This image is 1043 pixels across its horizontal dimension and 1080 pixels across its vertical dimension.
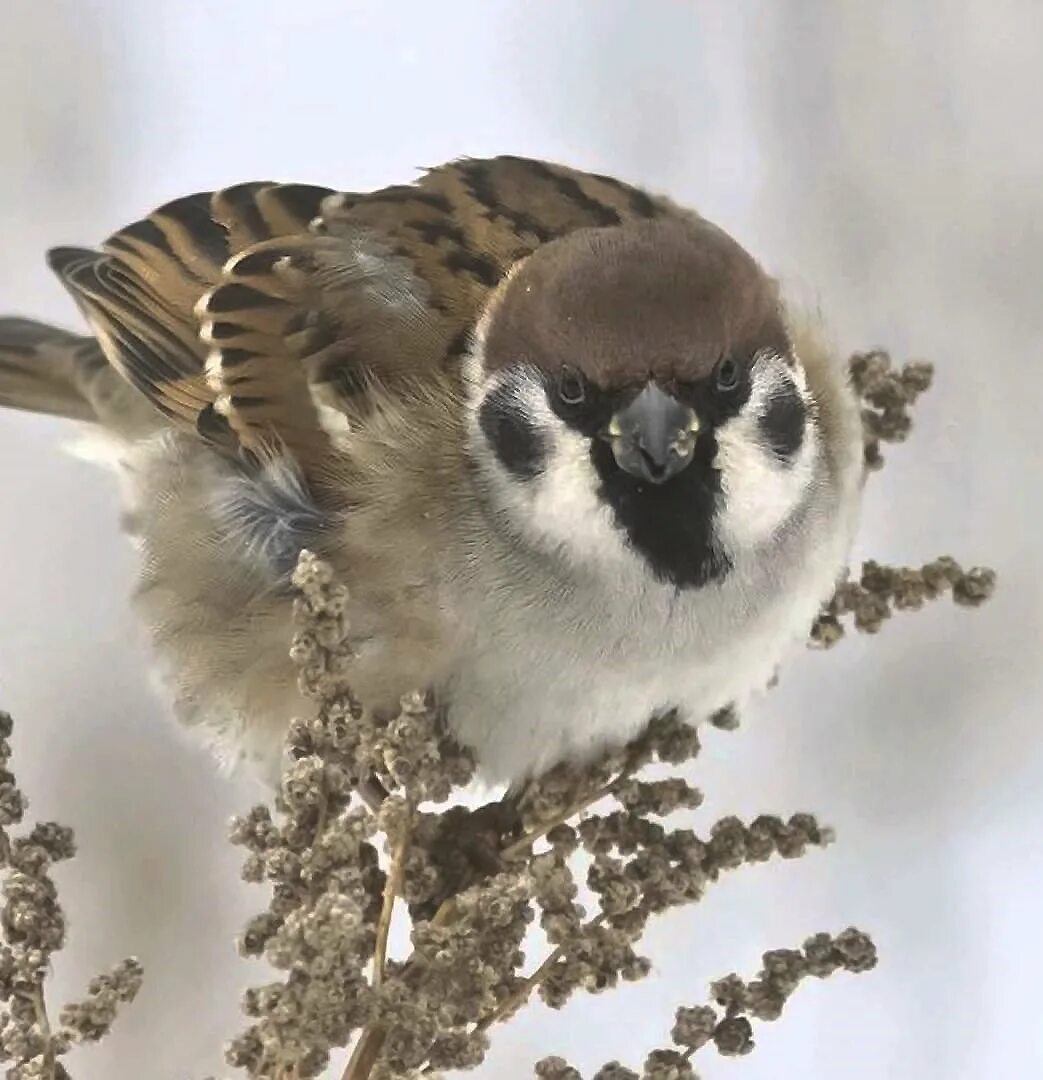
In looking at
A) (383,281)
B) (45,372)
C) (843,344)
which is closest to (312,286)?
(383,281)

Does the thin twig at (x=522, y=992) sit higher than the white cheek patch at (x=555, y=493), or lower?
lower

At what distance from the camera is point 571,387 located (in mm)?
847

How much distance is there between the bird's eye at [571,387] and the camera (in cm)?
84

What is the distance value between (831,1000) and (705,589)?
782 millimetres

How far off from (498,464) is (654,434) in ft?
0.49

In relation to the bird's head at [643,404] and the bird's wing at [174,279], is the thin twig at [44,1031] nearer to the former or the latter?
the bird's head at [643,404]

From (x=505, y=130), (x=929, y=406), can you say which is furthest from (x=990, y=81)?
(x=505, y=130)

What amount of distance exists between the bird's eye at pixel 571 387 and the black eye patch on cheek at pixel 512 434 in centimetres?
3

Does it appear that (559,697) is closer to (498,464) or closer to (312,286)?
(498,464)

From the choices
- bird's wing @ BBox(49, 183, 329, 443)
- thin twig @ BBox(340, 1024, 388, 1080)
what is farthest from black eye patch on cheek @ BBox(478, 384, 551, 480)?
thin twig @ BBox(340, 1024, 388, 1080)

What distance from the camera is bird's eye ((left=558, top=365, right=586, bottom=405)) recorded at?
0.84 m

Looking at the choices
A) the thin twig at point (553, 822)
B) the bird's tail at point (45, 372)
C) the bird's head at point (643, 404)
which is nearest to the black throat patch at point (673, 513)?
the bird's head at point (643, 404)

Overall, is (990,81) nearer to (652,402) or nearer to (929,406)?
(929,406)

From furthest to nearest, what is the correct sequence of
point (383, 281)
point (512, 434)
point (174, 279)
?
point (174, 279), point (383, 281), point (512, 434)
